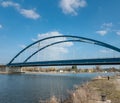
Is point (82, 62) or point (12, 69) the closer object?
point (82, 62)

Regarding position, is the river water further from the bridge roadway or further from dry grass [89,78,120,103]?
the bridge roadway

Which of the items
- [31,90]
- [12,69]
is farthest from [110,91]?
[12,69]

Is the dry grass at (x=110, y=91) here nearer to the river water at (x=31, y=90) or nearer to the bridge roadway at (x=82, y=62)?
the river water at (x=31, y=90)

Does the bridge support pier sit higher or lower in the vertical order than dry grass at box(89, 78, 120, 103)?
higher

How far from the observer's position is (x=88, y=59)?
8669cm

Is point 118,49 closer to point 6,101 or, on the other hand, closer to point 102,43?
point 102,43

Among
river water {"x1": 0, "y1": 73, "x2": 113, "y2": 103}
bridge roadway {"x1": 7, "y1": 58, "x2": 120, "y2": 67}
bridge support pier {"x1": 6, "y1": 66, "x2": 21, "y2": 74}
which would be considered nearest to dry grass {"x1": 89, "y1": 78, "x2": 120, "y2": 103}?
river water {"x1": 0, "y1": 73, "x2": 113, "y2": 103}

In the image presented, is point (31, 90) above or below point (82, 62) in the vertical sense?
below

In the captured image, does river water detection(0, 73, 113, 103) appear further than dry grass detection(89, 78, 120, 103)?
→ Yes

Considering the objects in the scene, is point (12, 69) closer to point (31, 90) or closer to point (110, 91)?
point (31, 90)

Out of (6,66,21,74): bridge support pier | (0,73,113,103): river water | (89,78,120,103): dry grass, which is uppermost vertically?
(6,66,21,74): bridge support pier

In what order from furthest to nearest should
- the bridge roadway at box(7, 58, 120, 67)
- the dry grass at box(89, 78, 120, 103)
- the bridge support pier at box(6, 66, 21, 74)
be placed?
the bridge support pier at box(6, 66, 21, 74), the bridge roadway at box(7, 58, 120, 67), the dry grass at box(89, 78, 120, 103)

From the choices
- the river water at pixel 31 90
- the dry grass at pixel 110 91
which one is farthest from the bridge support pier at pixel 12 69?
the dry grass at pixel 110 91

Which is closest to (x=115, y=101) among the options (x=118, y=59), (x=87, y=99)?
(x=87, y=99)
